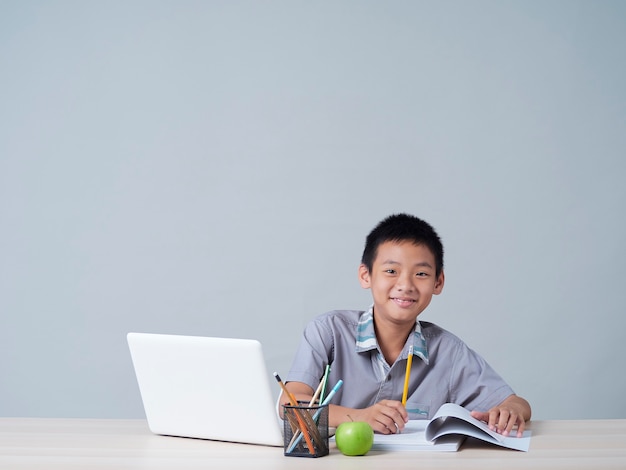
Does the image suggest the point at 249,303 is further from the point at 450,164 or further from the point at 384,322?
the point at 384,322

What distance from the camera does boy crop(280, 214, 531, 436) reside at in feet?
6.16

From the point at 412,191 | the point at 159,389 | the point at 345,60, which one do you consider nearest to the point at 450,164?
the point at 412,191

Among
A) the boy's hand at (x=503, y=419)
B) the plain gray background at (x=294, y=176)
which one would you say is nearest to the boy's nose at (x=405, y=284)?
the boy's hand at (x=503, y=419)

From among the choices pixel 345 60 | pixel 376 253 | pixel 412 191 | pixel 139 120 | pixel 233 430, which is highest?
pixel 345 60

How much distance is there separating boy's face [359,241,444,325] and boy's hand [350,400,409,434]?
0.38m

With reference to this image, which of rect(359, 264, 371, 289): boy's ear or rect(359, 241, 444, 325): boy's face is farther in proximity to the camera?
rect(359, 264, 371, 289): boy's ear

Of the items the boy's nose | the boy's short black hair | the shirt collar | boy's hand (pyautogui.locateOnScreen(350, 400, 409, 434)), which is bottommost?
boy's hand (pyautogui.locateOnScreen(350, 400, 409, 434))

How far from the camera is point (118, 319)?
346 cm

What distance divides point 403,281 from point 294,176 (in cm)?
164

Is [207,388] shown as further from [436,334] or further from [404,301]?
[436,334]

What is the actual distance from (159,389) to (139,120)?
2.21 meters

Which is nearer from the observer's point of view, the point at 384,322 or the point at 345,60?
the point at 384,322

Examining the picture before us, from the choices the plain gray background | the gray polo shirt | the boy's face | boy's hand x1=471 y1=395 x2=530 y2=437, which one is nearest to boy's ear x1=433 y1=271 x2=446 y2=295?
the boy's face

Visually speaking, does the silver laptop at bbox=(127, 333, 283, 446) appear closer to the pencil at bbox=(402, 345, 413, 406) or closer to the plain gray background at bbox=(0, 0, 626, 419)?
the pencil at bbox=(402, 345, 413, 406)
